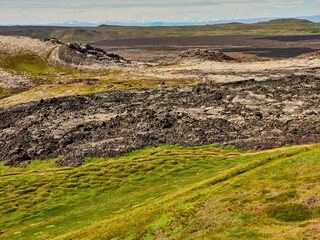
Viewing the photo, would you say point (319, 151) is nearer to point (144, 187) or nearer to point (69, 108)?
point (144, 187)

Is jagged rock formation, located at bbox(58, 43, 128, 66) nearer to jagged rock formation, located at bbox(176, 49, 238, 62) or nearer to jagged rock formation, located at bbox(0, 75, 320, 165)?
jagged rock formation, located at bbox(176, 49, 238, 62)

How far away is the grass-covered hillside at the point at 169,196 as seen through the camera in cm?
2580

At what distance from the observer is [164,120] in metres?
75.7

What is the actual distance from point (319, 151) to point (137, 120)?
5175 centimetres

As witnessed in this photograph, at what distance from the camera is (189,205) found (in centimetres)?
3181

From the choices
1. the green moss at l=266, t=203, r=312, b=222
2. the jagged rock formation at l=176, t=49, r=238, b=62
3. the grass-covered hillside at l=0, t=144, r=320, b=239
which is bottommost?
the grass-covered hillside at l=0, t=144, r=320, b=239

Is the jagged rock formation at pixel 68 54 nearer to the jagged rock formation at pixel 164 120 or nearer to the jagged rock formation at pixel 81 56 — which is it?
the jagged rock formation at pixel 81 56

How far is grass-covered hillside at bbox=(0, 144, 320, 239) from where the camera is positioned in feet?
84.6

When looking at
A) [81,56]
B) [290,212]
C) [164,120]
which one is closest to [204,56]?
[81,56]

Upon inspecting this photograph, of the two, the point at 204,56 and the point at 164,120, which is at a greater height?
the point at 204,56

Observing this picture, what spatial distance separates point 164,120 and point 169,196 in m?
39.0

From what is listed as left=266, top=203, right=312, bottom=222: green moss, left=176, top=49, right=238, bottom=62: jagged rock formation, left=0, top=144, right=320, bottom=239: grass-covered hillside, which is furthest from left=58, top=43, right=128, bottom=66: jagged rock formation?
left=266, top=203, right=312, bottom=222: green moss

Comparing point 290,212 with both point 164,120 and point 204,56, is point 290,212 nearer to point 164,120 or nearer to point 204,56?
point 164,120

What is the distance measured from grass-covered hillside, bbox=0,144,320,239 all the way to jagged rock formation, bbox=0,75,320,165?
218 inches
